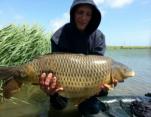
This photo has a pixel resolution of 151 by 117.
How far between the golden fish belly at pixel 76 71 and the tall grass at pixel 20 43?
2.79 m

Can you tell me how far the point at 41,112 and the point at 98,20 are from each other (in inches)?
72.4

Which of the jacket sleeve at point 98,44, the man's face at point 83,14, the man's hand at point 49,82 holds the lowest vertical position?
the man's hand at point 49,82

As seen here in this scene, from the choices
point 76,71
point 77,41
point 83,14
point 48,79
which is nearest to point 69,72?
point 76,71

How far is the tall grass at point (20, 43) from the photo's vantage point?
606cm

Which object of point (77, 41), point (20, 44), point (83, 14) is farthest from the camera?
point (20, 44)

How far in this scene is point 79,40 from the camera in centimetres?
430

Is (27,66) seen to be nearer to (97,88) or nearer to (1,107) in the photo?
(97,88)

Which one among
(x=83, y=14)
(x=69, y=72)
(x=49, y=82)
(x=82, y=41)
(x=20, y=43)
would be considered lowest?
(x=49, y=82)

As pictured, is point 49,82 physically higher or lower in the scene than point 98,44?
lower

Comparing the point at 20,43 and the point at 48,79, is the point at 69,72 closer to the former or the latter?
the point at 48,79

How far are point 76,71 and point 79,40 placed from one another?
1.21 meters

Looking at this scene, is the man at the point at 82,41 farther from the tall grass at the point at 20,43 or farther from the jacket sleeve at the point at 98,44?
the tall grass at the point at 20,43

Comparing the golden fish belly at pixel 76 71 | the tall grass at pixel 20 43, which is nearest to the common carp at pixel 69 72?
the golden fish belly at pixel 76 71

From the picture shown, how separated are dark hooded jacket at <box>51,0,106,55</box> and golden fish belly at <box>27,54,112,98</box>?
100 cm
